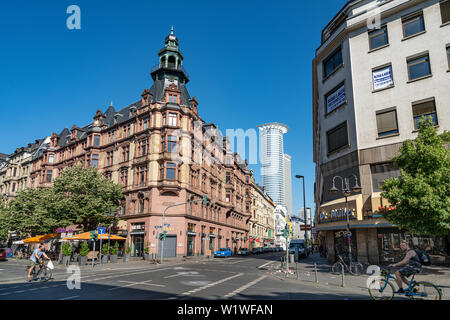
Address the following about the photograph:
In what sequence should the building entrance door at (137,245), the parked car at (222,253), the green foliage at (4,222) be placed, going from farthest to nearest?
the parked car at (222,253), the green foliage at (4,222), the building entrance door at (137,245)

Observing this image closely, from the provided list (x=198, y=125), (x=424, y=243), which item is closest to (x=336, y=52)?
(x=424, y=243)

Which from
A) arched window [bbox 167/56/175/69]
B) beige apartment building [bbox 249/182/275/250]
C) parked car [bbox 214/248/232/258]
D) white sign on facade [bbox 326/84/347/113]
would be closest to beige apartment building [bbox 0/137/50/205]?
arched window [bbox 167/56/175/69]

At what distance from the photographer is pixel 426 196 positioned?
573 inches

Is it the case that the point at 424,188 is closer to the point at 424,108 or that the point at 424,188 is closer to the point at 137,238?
the point at 424,108

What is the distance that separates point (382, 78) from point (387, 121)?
11.9 ft

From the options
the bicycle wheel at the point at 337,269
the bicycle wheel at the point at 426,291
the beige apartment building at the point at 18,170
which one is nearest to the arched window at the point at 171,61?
the beige apartment building at the point at 18,170

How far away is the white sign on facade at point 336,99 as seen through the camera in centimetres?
2722

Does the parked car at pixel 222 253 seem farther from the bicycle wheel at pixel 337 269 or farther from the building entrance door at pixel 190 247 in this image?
the bicycle wheel at pixel 337 269

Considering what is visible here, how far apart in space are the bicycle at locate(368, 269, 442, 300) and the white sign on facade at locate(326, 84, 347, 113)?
19.6 metres

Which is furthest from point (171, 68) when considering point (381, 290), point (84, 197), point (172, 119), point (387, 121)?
point (381, 290)

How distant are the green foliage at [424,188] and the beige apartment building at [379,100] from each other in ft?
15.4

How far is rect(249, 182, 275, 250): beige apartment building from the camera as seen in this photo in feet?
268

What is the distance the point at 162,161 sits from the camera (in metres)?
40.1
